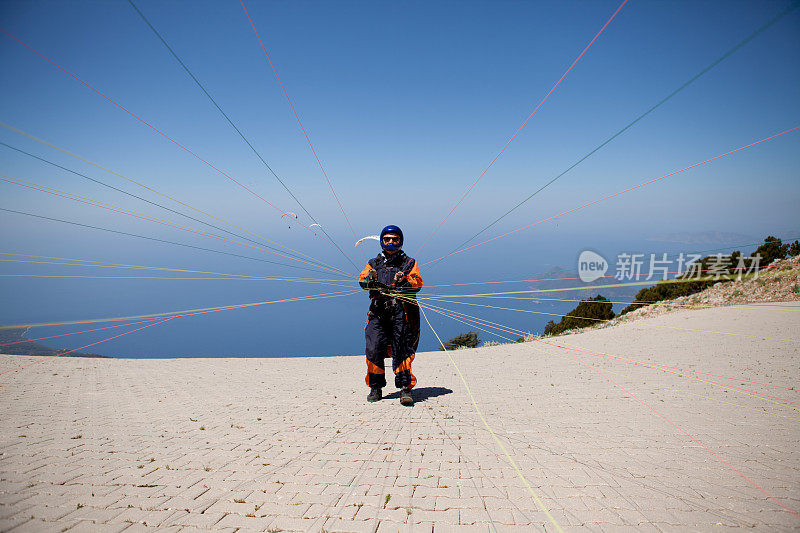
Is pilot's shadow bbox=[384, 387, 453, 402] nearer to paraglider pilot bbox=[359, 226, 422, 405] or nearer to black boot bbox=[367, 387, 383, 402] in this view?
black boot bbox=[367, 387, 383, 402]

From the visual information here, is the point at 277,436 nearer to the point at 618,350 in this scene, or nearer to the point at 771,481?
the point at 771,481

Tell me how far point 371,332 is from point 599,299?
25928mm

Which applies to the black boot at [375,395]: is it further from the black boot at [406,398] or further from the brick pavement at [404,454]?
the black boot at [406,398]

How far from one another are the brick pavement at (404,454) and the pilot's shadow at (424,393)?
0.16 feet

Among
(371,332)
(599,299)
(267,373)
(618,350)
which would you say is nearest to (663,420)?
(371,332)

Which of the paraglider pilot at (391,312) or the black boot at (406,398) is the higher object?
the paraglider pilot at (391,312)

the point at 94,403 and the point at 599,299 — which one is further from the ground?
the point at 599,299

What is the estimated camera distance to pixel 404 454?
14.9 ft

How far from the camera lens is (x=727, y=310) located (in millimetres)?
16812

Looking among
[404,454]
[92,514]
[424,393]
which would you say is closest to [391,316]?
[424,393]

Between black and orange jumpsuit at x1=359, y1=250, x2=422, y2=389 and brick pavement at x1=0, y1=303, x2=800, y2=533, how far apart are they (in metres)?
0.81

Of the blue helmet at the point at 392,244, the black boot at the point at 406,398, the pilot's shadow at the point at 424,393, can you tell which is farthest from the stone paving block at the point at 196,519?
the blue helmet at the point at 392,244

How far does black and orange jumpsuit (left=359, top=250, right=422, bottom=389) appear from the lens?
702cm

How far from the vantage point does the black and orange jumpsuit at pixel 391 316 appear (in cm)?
702
